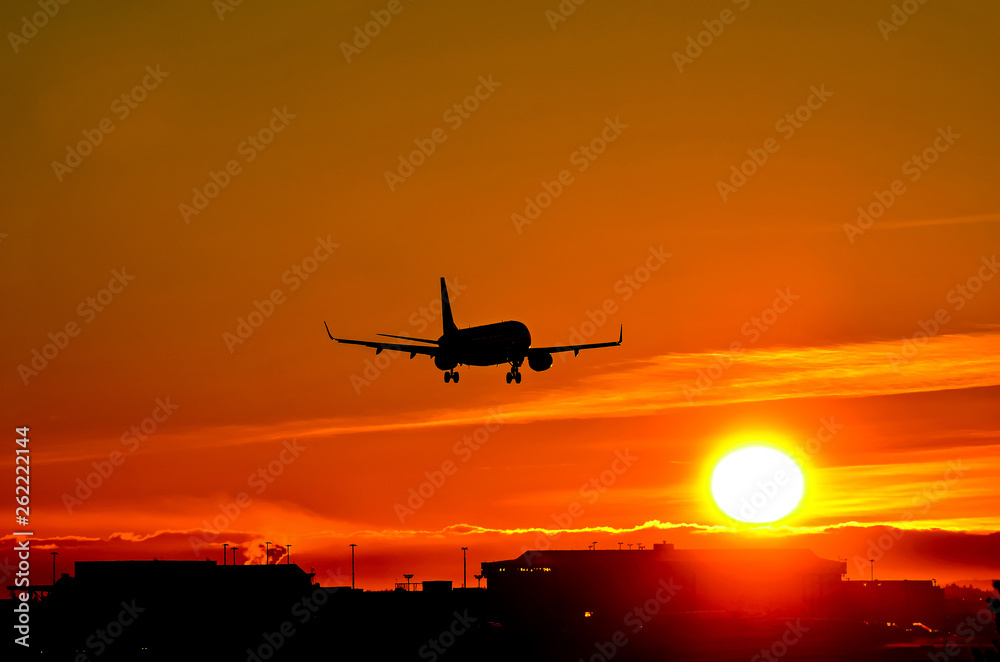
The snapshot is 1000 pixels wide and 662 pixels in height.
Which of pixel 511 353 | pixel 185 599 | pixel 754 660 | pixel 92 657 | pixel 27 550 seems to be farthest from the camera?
pixel 185 599

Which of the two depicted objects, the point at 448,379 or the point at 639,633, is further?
the point at 639,633

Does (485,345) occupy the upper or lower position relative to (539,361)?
lower

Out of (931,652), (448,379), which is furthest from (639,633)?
(448,379)

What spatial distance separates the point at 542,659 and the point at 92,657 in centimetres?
6277

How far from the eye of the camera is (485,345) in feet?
418

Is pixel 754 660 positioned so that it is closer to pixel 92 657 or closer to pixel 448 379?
pixel 448 379

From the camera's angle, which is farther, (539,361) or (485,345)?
(539,361)

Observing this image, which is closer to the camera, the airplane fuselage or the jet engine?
the airplane fuselage

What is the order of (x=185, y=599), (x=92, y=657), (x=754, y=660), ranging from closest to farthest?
(x=754, y=660), (x=92, y=657), (x=185, y=599)

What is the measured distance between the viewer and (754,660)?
141 metres

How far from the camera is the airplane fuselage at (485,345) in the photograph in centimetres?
12750

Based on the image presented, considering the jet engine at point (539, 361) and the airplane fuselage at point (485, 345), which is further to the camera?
the jet engine at point (539, 361)

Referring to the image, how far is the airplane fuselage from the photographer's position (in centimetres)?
12750

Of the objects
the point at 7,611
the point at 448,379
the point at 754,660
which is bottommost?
the point at 754,660
